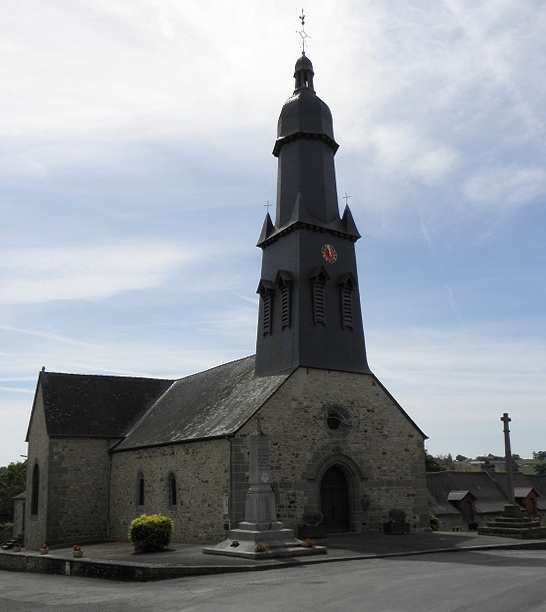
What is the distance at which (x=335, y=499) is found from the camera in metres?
22.5

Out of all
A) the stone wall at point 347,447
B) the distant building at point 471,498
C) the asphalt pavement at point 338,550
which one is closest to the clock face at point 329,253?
the stone wall at point 347,447

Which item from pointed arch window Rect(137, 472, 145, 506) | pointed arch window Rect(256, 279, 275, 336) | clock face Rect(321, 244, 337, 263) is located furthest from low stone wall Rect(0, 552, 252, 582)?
clock face Rect(321, 244, 337, 263)

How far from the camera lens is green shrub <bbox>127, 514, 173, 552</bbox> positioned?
1902 centimetres

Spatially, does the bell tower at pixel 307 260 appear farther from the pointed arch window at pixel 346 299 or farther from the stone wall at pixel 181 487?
the stone wall at pixel 181 487

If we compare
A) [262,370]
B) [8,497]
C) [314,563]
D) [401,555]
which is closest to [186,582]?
[314,563]

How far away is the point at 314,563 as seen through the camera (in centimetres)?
1505

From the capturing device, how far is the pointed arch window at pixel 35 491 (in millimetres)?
30312

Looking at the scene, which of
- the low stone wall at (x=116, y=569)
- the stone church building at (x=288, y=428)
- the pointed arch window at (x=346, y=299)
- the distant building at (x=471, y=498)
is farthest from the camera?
the distant building at (x=471, y=498)

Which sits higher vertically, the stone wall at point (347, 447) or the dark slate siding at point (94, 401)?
the dark slate siding at point (94, 401)

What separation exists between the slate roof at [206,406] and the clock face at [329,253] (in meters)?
5.01

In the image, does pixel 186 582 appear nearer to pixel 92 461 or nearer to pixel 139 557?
pixel 139 557

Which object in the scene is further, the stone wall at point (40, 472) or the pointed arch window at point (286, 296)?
the stone wall at point (40, 472)

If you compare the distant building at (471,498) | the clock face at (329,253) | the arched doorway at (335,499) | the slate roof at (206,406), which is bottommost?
the distant building at (471,498)

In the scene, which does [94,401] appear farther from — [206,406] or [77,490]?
[206,406]
